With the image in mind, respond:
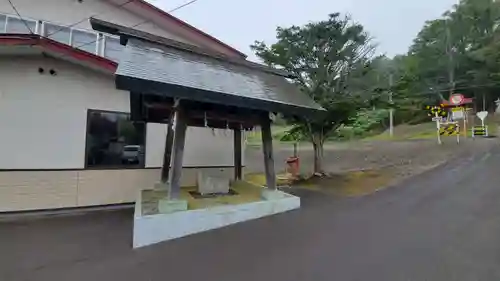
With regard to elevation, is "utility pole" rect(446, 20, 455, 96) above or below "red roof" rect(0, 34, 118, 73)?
above

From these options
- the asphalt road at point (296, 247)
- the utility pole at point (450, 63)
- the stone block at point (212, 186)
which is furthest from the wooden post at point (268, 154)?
the utility pole at point (450, 63)

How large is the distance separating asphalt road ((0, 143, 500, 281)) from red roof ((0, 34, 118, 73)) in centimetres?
324

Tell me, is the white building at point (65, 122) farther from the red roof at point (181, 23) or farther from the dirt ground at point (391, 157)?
the dirt ground at point (391, 157)

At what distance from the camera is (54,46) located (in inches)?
285

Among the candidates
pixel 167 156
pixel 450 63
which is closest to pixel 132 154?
pixel 167 156

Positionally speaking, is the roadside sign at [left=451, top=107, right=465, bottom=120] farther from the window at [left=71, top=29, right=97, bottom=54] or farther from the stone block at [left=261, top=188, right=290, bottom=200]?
the window at [left=71, top=29, right=97, bottom=54]

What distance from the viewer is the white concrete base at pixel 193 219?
5188 mm

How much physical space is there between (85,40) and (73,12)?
795 mm

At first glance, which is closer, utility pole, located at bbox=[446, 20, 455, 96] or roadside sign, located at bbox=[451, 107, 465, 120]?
roadside sign, located at bbox=[451, 107, 465, 120]

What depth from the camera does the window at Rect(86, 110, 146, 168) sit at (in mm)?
8000

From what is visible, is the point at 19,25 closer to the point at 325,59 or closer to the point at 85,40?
the point at 85,40

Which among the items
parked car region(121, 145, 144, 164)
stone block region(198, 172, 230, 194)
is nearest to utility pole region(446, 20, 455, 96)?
stone block region(198, 172, 230, 194)

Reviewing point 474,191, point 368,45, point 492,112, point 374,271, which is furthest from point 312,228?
→ point 492,112

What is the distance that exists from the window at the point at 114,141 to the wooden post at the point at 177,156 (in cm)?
303
